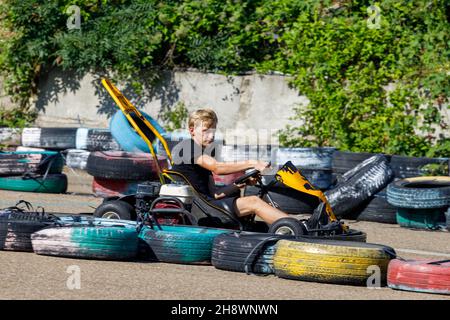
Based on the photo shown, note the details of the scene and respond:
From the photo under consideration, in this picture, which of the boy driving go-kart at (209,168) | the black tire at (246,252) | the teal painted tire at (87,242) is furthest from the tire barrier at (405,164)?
the teal painted tire at (87,242)

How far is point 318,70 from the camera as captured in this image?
1153cm

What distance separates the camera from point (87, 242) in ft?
19.4

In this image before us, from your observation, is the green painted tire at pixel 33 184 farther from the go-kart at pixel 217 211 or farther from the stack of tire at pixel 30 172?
the go-kart at pixel 217 211

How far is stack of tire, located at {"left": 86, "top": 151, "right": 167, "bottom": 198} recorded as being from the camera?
364 inches

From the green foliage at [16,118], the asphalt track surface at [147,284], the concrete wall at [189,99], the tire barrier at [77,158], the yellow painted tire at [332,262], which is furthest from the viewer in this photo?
the green foliage at [16,118]

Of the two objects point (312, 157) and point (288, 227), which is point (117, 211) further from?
point (312, 157)

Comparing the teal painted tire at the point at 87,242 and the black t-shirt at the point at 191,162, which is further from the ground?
the black t-shirt at the point at 191,162

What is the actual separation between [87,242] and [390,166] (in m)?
4.21

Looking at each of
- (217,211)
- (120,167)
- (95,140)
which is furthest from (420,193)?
(95,140)

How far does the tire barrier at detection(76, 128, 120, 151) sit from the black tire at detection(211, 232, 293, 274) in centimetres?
579

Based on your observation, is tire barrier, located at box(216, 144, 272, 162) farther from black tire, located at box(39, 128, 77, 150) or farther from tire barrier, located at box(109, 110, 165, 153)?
black tire, located at box(39, 128, 77, 150)

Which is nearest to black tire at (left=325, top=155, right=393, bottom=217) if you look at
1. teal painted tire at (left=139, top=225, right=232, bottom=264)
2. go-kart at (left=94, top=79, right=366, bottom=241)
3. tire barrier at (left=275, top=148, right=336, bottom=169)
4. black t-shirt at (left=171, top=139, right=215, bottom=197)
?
tire barrier at (left=275, top=148, right=336, bottom=169)

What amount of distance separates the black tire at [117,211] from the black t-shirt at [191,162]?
1.46 ft

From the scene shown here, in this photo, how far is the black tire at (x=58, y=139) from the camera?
1168cm
